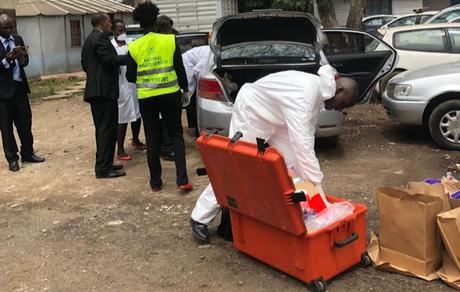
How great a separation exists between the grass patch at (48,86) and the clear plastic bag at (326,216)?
11888mm

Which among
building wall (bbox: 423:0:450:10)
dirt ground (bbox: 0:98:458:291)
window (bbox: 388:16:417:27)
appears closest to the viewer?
dirt ground (bbox: 0:98:458:291)

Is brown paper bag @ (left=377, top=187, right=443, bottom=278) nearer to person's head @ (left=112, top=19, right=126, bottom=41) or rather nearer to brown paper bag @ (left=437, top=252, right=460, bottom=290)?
brown paper bag @ (left=437, top=252, right=460, bottom=290)

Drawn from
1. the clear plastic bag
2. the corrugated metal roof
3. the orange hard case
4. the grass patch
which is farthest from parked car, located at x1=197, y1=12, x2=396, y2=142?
the corrugated metal roof

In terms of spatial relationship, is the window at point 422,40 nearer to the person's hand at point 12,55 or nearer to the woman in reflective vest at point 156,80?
the woman in reflective vest at point 156,80

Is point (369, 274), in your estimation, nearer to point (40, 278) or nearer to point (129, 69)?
point (40, 278)

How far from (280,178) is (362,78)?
5.60 metres

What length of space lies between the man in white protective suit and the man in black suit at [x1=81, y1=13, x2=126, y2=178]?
8.34 ft

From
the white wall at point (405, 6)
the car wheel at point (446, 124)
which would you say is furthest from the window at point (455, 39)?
the white wall at point (405, 6)

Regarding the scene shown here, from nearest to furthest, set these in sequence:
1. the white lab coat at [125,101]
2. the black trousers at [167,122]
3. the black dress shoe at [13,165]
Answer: the black trousers at [167,122]
the black dress shoe at [13,165]
the white lab coat at [125,101]

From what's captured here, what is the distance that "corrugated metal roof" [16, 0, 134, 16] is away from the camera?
2034 centimetres

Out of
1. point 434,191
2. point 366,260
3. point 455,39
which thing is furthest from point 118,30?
point 455,39

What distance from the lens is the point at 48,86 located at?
16906mm

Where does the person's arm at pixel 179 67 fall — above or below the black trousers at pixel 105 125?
above

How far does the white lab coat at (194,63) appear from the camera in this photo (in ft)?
24.4
